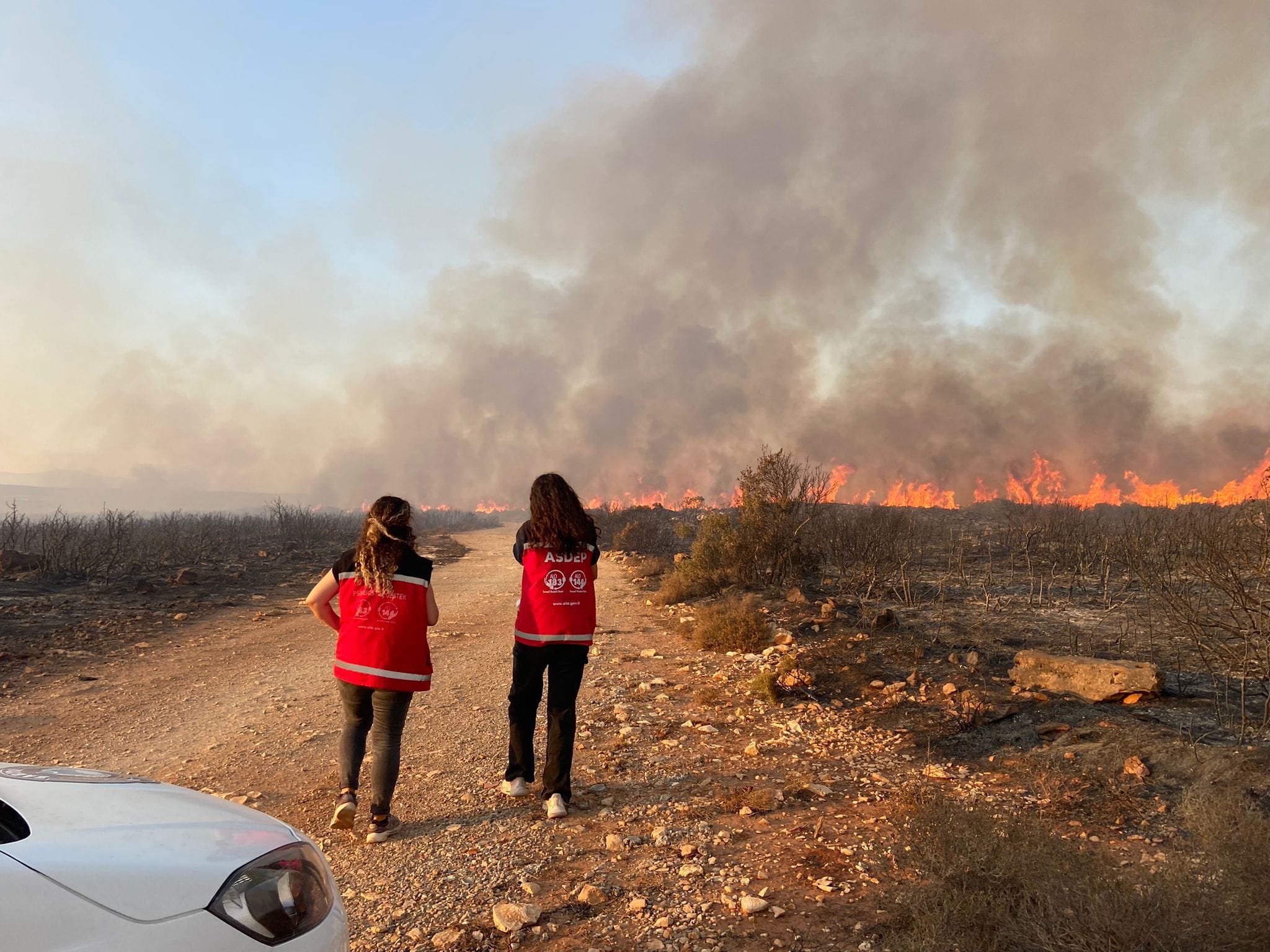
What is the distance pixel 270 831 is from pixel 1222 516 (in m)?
9.65

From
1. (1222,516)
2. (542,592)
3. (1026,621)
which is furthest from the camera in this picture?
(1026,621)

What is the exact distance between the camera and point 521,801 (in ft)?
15.5

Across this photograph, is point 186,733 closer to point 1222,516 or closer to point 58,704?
point 58,704

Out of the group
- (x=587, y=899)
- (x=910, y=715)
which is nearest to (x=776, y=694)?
(x=910, y=715)

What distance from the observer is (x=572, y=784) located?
5051 mm

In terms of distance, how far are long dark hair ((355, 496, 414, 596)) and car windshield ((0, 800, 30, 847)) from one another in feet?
8.13

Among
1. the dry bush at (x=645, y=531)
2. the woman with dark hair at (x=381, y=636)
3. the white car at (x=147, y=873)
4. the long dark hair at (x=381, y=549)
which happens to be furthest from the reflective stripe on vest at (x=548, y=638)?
the dry bush at (x=645, y=531)

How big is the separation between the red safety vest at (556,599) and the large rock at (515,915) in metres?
1.53

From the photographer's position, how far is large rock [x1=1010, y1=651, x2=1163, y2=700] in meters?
6.58

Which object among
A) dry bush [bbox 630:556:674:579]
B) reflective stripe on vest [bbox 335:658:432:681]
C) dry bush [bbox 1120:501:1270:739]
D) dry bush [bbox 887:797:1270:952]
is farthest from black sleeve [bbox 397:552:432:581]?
dry bush [bbox 630:556:674:579]

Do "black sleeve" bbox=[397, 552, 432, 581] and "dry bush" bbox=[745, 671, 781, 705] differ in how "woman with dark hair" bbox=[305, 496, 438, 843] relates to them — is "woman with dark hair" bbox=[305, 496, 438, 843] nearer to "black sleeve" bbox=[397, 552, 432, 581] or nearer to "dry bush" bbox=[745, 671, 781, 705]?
"black sleeve" bbox=[397, 552, 432, 581]

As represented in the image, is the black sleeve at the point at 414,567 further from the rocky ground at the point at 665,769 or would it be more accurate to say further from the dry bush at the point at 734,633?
the dry bush at the point at 734,633

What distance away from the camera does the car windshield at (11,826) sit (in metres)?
1.49

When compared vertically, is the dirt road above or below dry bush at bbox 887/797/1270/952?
below
